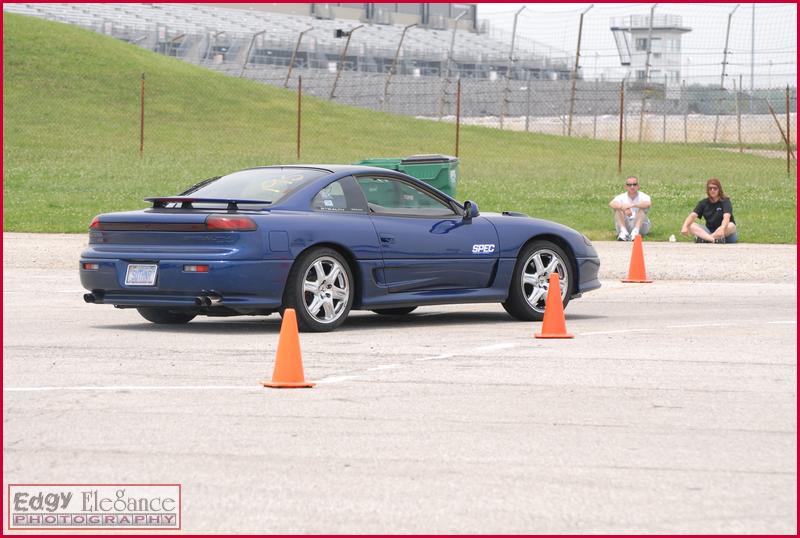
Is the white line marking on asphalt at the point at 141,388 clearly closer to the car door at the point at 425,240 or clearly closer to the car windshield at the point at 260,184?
the car windshield at the point at 260,184

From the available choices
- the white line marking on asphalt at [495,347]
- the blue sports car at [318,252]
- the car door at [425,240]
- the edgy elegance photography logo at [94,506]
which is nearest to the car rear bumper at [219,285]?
the blue sports car at [318,252]

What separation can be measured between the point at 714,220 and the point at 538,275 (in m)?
8.35

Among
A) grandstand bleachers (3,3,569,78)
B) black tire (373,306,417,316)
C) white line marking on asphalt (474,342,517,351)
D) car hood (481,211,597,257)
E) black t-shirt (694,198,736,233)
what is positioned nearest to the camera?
white line marking on asphalt (474,342,517,351)

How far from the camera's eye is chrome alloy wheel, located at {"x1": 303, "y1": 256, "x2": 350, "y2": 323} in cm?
1122

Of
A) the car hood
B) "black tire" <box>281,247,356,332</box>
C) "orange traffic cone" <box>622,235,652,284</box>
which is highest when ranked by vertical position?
the car hood

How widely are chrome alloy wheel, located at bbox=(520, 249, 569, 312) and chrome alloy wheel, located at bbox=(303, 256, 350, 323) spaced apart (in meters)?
1.83

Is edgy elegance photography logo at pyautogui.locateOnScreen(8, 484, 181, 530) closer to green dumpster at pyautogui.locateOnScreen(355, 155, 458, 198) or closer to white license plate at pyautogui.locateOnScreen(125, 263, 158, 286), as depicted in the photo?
white license plate at pyautogui.locateOnScreen(125, 263, 158, 286)

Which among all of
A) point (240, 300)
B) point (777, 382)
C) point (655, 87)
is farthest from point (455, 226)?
point (655, 87)

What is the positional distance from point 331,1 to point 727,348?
98.0 metres

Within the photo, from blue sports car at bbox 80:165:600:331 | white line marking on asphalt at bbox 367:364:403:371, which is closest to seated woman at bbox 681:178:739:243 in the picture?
blue sports car at bbox 80:165:600:331

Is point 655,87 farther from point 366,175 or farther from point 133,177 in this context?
point 366,175

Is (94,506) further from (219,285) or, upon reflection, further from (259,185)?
(259,185)

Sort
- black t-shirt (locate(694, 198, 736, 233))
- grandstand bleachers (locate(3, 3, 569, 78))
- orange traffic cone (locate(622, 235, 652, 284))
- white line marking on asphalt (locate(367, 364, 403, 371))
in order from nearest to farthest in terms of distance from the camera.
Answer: white line marking on asphalt (locate(367, 364, 403, 371)) < orange traffic cone (locate(622, 235, 652, 284)) < black t-shirt (locate(694, 198, 736, 233)) < grandstand bleachers (locate(3, 3, 569, 78))

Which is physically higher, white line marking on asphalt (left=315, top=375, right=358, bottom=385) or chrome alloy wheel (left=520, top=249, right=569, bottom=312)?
chrome alloy wheel (left=520, top=249, right=569, bottom=312)
